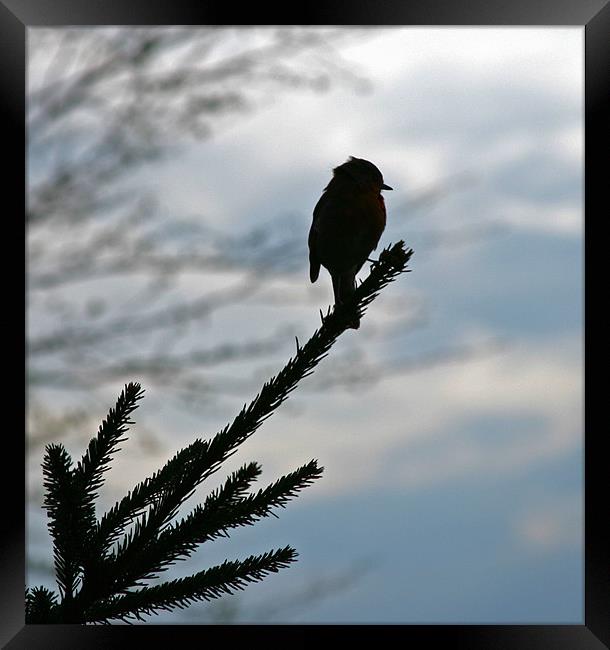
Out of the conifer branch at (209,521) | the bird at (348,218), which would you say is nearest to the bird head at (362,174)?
the bird at (348,218)

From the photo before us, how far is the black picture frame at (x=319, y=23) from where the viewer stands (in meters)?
1.39

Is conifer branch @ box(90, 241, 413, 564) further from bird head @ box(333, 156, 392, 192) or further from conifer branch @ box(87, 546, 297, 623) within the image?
bird head @ box(333, 156, 392, 192)

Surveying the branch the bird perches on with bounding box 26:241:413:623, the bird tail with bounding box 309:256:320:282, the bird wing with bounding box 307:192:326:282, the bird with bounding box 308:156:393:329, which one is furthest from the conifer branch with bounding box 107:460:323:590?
the bird tail with bounding box 309:256:320:282

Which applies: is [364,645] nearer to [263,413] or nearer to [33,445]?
[263,413]

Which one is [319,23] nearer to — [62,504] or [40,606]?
[62,504]

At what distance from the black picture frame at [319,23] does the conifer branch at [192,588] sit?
5.7 inches

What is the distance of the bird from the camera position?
10.8ft

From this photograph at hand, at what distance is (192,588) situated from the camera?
62.4 inches

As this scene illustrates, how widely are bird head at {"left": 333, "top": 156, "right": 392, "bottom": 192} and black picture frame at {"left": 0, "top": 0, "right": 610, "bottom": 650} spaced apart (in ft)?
5.82

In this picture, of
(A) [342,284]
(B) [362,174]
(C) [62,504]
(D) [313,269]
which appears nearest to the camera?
(C) [62,504]

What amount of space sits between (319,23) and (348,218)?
1.71 meters

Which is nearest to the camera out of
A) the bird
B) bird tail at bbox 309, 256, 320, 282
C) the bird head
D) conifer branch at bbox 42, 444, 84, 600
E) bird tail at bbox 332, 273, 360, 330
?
conifer branch at bbox 42, 444, 84, 600

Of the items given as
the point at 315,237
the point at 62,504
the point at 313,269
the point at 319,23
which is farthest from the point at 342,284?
the point at 62,504

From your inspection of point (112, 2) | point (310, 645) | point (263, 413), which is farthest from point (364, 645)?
point (112, 2)
